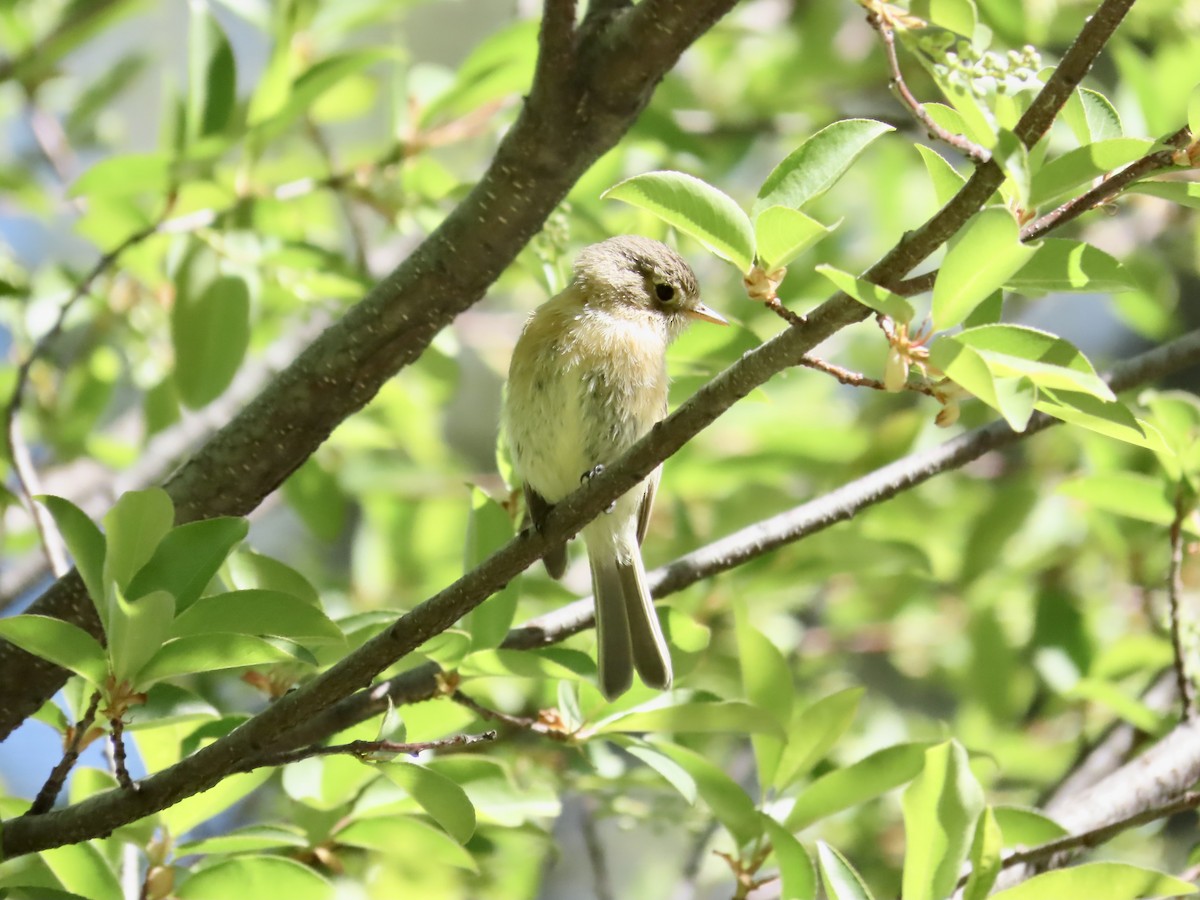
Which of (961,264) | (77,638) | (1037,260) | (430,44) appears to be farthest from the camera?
(430,44)

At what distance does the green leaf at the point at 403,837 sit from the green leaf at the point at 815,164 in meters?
1.16

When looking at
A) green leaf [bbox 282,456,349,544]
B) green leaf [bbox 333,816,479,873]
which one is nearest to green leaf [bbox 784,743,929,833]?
green leaf [bbox 333,816,479,873]

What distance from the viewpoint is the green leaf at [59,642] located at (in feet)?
5.48

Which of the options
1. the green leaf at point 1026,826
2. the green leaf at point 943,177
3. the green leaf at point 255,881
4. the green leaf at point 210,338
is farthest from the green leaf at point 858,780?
the green leaf at point 210,338

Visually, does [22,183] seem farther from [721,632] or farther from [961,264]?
[961,264]

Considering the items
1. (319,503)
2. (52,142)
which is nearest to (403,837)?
(319,503)

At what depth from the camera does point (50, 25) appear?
4.02m

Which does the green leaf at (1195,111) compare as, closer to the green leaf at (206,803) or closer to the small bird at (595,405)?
the small bird at (595,405)

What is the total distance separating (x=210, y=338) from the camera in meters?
2.94

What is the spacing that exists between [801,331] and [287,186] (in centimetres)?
193

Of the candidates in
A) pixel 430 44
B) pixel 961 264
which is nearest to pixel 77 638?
pixel 961 264

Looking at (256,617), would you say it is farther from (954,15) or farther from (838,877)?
(954,15)

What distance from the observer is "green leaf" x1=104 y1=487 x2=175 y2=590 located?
180 cm

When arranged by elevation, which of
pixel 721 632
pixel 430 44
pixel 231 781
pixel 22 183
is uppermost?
pixel 430 44
